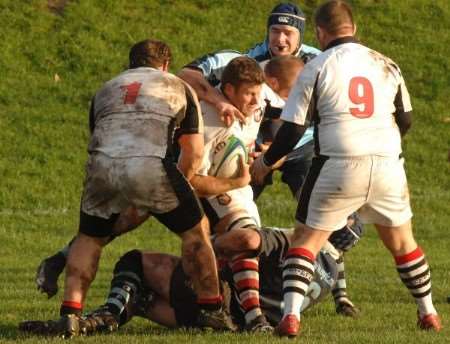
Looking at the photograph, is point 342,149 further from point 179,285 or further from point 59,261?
point 59,261

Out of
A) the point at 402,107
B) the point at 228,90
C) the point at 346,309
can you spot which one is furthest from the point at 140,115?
the point at 346,309

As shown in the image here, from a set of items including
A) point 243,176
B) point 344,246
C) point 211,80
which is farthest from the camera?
point 211,80

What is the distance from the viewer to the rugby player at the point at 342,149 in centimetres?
804

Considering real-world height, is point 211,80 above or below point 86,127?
above

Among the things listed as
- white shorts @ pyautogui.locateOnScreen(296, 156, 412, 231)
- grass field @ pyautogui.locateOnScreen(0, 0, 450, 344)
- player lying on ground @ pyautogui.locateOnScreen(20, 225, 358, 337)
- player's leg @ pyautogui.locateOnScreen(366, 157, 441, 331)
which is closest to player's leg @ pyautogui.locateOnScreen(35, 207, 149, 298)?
player lying on ground @ pyautogui.locateOnScreen(20, 225, 358, 337)

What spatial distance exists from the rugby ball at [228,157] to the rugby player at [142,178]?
563mm

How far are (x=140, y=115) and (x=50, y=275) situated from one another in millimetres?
1265

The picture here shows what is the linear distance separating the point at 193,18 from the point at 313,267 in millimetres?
14768

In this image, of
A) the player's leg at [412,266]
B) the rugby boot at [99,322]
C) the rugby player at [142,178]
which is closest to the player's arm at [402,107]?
the player's leg at [412,266]

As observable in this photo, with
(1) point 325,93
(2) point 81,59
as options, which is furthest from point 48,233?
(1) point 325,93

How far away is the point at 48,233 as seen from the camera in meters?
15.0

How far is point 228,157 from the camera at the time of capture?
346 inches

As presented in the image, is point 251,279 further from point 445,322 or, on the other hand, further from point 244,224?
point 445,322

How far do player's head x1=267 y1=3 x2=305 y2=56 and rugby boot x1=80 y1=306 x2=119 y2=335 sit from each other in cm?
312
